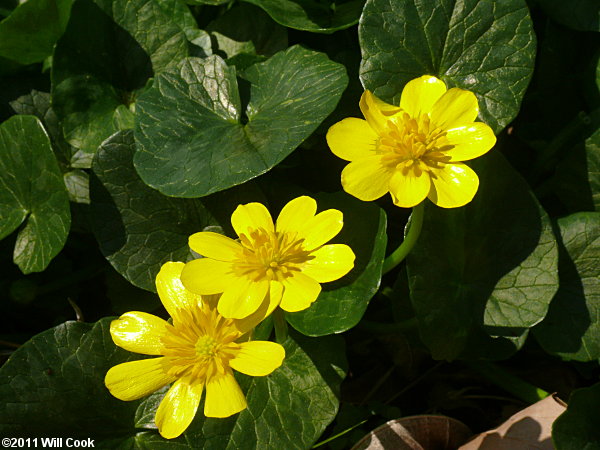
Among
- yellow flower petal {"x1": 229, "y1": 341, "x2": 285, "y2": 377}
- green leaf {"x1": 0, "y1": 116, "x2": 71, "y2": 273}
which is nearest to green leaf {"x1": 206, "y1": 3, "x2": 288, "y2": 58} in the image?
green leaf {"x1": 0, "y1": 116, "x2": 71, "y2": 273}

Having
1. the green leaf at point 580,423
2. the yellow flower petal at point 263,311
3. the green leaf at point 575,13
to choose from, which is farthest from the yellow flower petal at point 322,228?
the green leaf at point 575,13

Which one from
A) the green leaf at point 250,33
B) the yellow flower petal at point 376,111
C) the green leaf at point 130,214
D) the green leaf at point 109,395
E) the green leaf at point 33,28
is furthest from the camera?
the green leaf at point 250,33

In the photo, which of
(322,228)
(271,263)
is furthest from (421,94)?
(271,263)

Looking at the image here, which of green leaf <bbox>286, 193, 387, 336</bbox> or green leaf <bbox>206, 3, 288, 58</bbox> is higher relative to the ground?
green leaf <bbox>206, 3, 288, 58</bbox>

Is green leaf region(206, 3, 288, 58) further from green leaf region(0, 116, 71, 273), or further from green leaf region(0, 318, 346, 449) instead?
green leaf region(0, 318, 346, 449)

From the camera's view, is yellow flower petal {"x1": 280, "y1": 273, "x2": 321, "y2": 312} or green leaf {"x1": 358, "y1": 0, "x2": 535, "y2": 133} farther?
green leaf {"x1": 358, "y1": 0, "x2": 535, "y2": 133}

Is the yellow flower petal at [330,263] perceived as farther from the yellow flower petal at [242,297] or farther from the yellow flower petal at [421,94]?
the yellow flower petal at [421,94]
